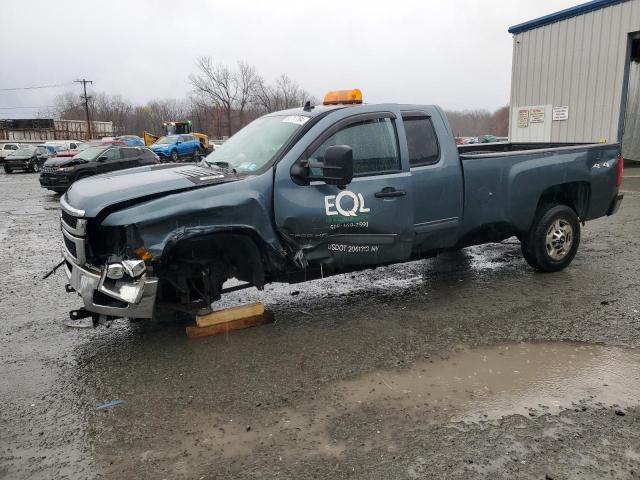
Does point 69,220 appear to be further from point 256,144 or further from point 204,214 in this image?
point 256,144

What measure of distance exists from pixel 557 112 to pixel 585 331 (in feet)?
54.0

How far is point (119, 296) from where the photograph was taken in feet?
12.6

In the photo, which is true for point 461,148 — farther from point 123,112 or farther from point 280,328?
point 123,112

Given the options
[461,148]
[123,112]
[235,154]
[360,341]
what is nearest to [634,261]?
[461,148]

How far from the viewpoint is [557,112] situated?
18859 mm

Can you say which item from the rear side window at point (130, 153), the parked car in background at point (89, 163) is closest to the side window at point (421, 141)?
the parked car in background at point (89, 163)

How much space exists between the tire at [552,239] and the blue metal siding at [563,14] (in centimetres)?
1431

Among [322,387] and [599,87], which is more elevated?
[599,87]

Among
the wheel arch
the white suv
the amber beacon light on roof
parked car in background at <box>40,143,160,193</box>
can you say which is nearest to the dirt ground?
the wheel arch

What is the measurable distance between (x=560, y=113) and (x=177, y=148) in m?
21.7

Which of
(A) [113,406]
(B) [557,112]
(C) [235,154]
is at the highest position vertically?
(B) [557,112]

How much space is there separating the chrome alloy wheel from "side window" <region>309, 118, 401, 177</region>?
8.01 ft

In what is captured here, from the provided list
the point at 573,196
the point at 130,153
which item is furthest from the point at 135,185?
Answer: the point at 130,153

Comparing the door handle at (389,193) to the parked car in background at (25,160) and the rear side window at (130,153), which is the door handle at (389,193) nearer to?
the rear side window at (130,153)
